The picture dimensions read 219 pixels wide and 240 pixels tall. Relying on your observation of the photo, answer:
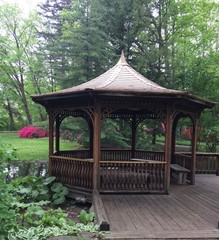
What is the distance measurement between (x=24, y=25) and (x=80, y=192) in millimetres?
22038

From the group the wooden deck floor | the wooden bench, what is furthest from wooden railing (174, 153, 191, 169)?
the wooden deck floor

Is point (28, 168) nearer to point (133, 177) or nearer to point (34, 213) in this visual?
point (133, 177)

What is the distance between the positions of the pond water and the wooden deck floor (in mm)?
5766

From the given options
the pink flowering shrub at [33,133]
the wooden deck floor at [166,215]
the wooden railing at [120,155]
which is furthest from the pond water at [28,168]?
the pink flowering shrub at [33,133]

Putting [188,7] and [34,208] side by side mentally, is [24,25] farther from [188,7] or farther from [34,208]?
[34,208]

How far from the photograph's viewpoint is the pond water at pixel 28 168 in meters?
10.4

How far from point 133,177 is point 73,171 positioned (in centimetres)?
168

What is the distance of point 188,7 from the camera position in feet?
54.7

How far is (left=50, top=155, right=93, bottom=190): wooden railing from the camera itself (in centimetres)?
628

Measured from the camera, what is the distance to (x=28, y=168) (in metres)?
11.6

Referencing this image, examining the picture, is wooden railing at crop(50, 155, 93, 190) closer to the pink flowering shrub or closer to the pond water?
the pond water

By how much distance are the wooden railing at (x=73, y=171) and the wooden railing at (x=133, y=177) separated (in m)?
0.37

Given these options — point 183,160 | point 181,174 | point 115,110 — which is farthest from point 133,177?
point 183,160

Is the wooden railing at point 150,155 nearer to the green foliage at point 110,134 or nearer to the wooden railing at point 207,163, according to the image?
the wooden railing at point 207,163
